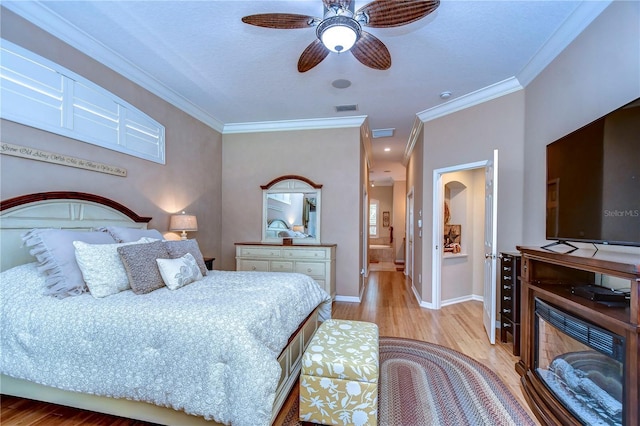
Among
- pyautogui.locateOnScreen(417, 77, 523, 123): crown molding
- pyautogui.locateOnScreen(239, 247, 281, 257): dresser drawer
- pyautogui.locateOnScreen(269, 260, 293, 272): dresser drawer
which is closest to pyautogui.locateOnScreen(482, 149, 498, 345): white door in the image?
pyautogui.locateOnScreen(417, 77, 523, 123): crown molding

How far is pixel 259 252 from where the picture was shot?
→ 415 cm

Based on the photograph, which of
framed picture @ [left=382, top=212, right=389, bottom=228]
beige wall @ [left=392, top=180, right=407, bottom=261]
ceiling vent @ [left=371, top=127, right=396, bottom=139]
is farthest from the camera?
framed picture @ [left=382, top=212, right=389, bottom=228]

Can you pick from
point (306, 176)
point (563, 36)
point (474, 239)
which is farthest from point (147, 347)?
point (474, 239)

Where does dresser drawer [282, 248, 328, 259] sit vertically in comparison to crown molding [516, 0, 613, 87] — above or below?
below

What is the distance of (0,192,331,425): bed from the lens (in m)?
1.40

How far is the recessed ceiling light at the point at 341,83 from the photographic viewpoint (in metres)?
3.12

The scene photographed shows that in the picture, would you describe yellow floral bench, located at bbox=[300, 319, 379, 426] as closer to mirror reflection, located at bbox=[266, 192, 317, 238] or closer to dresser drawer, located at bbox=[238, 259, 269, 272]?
dresser drawer, located at bbox=[238, 259, 269, 272]

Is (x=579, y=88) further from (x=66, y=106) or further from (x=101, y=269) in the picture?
(x=66, y=106)

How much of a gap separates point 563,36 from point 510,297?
2.41 meters

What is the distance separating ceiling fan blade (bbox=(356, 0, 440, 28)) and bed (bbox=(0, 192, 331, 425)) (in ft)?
6.50

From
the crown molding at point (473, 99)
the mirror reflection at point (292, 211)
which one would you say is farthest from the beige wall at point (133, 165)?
the crown molding at point (473, 99)

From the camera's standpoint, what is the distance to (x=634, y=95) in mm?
1674

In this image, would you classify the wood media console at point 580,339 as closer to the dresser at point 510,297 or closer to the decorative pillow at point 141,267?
the dresser at point 510,297

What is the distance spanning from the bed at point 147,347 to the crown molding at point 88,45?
138 cm
